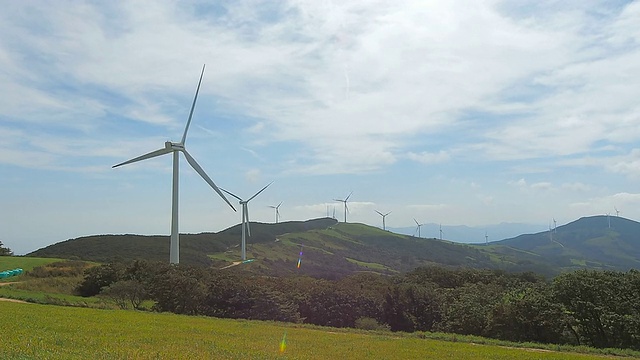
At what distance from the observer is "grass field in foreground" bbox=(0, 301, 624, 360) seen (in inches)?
840

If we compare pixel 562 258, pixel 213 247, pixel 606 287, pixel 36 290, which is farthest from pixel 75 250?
pixel 562 258

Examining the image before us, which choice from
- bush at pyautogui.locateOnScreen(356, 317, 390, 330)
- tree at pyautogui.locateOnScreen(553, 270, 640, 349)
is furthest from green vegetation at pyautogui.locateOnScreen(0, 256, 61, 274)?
tree at pyautogui.locateOnScreen(553, 270, 640, 349)

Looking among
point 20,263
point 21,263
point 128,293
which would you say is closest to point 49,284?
point 128,293

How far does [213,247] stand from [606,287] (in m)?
136

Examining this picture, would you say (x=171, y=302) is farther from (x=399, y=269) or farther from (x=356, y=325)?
(x=399, y=269)

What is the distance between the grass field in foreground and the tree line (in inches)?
495

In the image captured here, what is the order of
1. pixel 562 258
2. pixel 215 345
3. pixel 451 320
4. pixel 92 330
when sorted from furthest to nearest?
pixel 562 258
pixel 451 320
pixel 92 330
pixel 215 345

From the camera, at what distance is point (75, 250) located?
A: 472 ft

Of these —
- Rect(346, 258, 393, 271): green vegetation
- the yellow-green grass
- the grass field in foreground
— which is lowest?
the grass field in foreground

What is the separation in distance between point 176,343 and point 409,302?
3853 centimetres

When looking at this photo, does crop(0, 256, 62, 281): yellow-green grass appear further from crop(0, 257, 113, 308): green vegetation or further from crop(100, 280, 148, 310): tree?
crop(100, 280, 148, 310): tree

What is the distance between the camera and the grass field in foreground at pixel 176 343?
21.3m

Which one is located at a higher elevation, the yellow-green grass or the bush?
the yellow-green grass

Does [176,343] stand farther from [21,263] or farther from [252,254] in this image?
[252,254]
